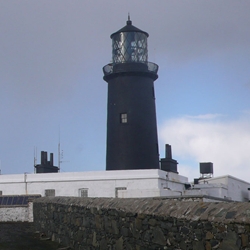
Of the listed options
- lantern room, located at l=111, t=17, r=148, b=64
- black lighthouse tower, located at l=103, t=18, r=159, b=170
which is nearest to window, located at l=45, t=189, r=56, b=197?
black lighthouse tower, located at l=103, t=18, r=159, b=170

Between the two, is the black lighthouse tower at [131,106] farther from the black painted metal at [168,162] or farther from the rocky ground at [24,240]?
the rocky ground at [24,240]

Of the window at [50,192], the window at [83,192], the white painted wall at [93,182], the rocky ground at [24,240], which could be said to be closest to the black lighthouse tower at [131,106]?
the white painted wall at [93,182]

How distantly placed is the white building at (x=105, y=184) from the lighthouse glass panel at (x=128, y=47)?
7810mm

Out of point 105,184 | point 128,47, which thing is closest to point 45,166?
point 105,184

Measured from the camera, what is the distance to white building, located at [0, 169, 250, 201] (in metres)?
28.9

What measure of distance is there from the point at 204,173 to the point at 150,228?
3159 cm

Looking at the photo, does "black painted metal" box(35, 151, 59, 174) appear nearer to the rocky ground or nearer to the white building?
the white building

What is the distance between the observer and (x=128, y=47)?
107ft

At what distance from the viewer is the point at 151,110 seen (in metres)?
32.7

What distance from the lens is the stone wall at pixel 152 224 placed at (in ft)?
20.7

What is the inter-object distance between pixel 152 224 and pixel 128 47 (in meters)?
25.1

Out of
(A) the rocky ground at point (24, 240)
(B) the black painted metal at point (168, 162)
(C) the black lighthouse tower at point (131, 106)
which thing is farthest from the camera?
(B) the black painted metal at point (168, 162)

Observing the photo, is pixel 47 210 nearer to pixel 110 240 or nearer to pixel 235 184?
pixel 110 240

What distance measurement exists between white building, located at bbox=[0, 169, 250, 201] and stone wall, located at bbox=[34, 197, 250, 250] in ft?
47.2
